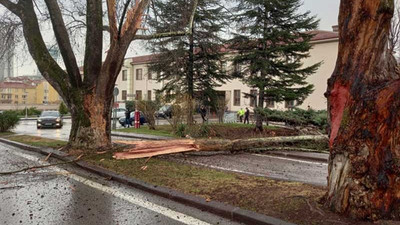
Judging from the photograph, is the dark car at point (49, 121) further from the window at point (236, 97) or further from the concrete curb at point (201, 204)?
the window at point (236, 97)

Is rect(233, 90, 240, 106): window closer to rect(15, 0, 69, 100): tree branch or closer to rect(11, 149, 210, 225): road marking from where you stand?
rect(15, 0, 69, 100): tree branch

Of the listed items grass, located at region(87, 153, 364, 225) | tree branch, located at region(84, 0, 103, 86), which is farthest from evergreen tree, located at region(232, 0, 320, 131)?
grass, located at region(87, 153, 364, 225)

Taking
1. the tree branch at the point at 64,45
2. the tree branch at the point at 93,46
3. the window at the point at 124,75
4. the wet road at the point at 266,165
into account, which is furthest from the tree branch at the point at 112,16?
the window at the point at 124,75

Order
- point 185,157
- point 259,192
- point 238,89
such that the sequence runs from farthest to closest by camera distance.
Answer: point 238,89, point 185,157, point 259,192

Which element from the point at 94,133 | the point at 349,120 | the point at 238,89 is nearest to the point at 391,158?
the point at 349,120

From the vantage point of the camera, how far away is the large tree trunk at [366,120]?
154 inches

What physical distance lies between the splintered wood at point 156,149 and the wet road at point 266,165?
1.04 ft

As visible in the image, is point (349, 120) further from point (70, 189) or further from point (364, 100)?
point (70, 189)

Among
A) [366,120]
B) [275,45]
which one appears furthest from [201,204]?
[275,45]

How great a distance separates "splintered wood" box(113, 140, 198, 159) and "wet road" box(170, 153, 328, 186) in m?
0.32

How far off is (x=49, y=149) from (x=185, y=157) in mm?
4964

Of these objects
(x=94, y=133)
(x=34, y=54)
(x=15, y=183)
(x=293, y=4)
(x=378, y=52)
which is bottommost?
(x=15, y=183)

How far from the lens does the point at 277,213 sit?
4387mm

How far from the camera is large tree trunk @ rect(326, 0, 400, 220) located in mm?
3918
